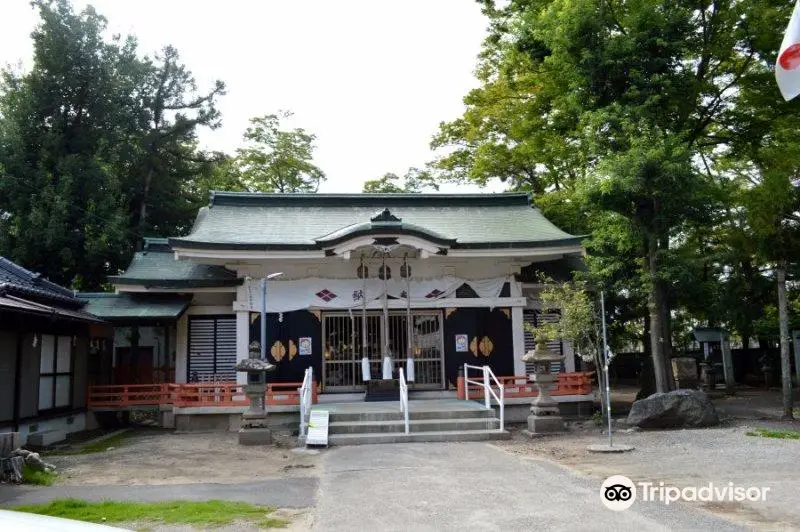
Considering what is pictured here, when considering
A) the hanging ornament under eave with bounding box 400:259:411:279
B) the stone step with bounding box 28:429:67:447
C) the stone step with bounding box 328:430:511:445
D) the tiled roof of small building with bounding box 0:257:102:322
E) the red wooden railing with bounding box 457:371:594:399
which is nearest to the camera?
the tiled roof of small building with bounding box 0:257:102:322

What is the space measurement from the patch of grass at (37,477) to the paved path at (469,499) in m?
4.12

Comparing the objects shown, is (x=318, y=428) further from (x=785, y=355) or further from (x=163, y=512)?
(x=785, y=355)

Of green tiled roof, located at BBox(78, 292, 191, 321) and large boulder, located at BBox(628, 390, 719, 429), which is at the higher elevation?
green tiled roof, located at BBox(78, 292, 191, 321)

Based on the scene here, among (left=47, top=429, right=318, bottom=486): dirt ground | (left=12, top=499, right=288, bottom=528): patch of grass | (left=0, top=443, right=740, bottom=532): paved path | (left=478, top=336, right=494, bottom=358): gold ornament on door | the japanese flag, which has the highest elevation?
the japanese flag

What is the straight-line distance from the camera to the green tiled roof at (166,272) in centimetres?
1659

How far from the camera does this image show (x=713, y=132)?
64.4 feet

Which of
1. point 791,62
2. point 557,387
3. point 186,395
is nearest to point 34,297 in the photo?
point 186,395

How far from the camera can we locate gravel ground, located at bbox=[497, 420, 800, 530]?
6.88 m

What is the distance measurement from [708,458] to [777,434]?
2.94 metres

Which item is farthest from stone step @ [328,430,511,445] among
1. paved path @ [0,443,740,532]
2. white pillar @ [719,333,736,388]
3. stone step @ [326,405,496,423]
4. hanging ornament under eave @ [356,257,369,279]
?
white pillar @ [719,333,736,388]

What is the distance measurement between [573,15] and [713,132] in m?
7.60

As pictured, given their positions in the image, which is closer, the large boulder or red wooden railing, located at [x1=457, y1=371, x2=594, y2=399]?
the large boulder

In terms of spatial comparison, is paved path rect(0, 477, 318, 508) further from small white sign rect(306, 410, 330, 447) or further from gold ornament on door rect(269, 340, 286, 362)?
gold ornament on door rect(269, 340, 286, 362)

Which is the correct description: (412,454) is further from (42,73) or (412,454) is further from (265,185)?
(265,185)
